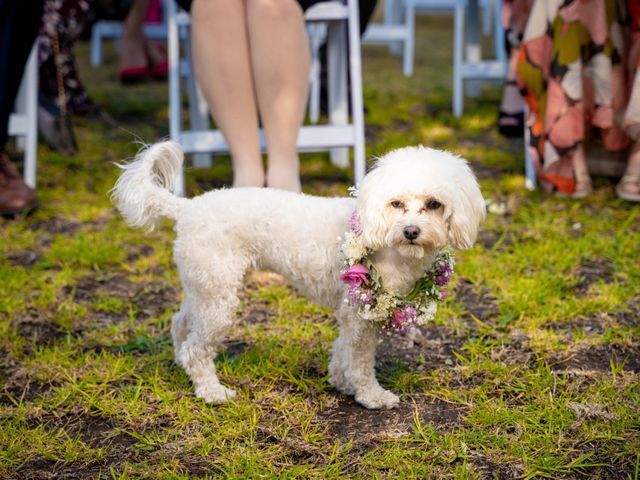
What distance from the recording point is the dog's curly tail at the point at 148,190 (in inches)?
80.9

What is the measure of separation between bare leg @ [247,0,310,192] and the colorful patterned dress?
1.28 meters

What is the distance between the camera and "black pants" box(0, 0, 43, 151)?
3371 mm

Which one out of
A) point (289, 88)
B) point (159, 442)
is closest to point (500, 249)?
point (289, 88)

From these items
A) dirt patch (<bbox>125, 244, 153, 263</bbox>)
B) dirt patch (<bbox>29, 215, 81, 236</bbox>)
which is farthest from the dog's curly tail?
dirt patch (<bbox>29, 215, 81, 236</bbox>)

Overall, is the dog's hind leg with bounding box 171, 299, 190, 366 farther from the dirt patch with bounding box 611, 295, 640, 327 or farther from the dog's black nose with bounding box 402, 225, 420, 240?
the dirt patch with bounding box 611, 295, 640, 327

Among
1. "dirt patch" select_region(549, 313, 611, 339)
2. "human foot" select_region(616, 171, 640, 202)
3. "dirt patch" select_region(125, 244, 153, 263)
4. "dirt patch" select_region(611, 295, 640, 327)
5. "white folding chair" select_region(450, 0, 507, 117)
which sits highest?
"white folding chair" select_region(450, 0, 507, 117)

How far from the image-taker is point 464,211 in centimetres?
179

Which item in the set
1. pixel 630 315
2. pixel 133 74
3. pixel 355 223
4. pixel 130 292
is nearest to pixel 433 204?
pixel 355 223

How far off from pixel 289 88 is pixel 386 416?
1.37 metres

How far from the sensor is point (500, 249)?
3107 mm

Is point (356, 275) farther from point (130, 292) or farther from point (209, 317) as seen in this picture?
point (130, 292)

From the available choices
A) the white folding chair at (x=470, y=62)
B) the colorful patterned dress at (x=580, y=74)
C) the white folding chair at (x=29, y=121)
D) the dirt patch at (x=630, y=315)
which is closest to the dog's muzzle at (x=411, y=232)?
the dirt patch at (x=630, y=315)

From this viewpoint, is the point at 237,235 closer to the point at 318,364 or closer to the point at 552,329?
the point at 318,364

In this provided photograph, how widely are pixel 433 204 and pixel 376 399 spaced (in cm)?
58
